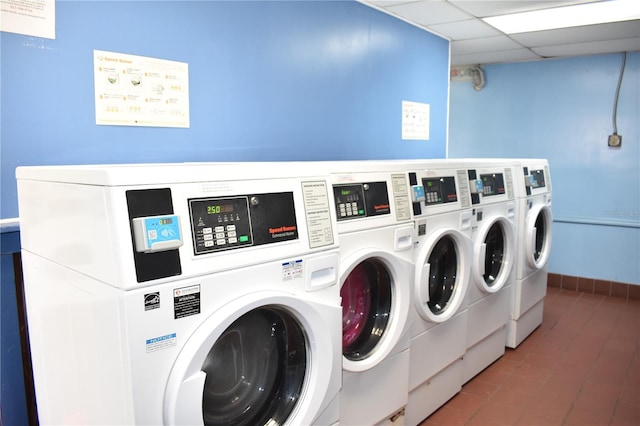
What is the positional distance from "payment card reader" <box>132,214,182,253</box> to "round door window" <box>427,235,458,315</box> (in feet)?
5.48

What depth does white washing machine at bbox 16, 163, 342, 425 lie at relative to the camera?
1.14 m

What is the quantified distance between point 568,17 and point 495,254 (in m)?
1.88

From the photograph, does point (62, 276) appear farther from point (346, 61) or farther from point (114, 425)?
point (346, 61)

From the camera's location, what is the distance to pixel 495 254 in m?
3.30

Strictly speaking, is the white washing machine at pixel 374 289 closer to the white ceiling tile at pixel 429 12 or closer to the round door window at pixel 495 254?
the round door window at pixel 495 254

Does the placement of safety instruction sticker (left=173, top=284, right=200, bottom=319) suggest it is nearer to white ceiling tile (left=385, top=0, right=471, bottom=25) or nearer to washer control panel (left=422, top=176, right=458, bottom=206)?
washer control panel (left=422, top=176, right=458, bottom=206)

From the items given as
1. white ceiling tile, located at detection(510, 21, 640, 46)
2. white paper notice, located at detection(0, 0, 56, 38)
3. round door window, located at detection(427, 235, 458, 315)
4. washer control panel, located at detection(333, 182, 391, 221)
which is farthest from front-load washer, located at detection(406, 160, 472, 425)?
white ceiling tile, located at detection(510, 21, 640, 46)

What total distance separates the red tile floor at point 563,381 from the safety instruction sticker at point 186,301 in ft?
6.18

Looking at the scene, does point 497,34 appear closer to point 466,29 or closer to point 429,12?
point 466,29

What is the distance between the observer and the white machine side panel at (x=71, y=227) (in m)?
1.13

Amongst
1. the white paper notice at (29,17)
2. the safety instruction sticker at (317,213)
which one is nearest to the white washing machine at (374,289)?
the safety instruction sticker at (317,213)

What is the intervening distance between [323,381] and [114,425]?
63 centimetres

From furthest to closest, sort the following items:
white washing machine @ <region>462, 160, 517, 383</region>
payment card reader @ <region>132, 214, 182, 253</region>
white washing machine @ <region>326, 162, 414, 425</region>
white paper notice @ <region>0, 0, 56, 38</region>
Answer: white washing machine @ <region>462, 160, 517, 383</region>, white washing machine @ <region>326, 162, 414, 425</region>, white paper notice @ <region>0, 0, 56, 38</region>, payment card reader @ <region>132, 214, 182, 253</region>

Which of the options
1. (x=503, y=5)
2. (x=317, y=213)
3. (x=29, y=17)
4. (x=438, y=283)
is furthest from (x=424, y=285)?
(x=503, y=5)
